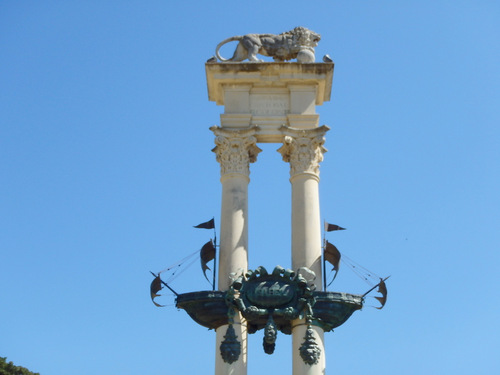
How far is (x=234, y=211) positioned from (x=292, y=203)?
5.35ft

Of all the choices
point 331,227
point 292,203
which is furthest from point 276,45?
point 331,227

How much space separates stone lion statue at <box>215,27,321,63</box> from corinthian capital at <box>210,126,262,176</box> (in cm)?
260

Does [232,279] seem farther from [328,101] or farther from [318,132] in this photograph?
[328,101]

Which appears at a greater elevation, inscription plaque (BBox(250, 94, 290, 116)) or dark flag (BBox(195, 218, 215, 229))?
inscription plaque (BBox(250, 94, 290, 116))

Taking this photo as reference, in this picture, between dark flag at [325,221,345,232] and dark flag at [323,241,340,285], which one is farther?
dark flag at [325,221,345,232]

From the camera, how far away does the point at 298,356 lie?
70.5 feet

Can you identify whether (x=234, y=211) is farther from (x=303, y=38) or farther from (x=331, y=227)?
(x=303, y=38)

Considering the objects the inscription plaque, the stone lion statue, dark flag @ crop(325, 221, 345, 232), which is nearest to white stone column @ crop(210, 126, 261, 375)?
the inscription plaque

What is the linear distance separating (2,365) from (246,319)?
22.3m

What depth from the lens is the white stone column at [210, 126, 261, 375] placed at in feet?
71.4

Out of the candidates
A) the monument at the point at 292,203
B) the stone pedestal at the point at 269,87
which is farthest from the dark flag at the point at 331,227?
the stone pedestal at the point at 269,87

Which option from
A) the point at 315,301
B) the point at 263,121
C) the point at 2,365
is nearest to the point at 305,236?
the point at 315,301

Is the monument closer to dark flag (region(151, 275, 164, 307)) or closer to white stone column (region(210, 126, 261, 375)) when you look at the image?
white stone column (region(210, 126, 261, 375))

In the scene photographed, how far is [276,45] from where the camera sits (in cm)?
2583
